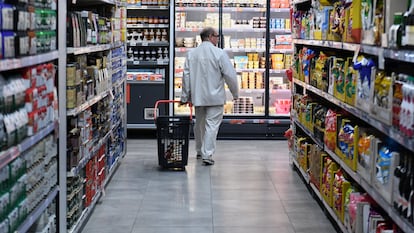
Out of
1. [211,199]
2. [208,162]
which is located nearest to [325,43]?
[211,199]

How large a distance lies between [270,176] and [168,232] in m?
2.75

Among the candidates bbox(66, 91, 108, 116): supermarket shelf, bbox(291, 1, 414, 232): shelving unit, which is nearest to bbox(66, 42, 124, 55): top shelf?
bbox(66, 91, 108, 116): supermarket shelf

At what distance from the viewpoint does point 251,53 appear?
1212cm

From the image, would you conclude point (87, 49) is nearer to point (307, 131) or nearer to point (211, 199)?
point (211, 199)

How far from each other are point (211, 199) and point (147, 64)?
473cm

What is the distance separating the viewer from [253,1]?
11781mm

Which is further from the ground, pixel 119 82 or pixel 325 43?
pixel 325 43

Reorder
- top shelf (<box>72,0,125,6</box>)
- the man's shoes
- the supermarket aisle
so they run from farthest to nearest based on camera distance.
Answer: the man's shoes < top shelf (<box>72,0,125,6</box>) < the supermarket aisle

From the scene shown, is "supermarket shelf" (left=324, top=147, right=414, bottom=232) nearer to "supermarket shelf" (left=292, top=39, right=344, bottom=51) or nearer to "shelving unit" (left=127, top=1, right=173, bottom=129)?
"supermarket shelf" (left=292, top=39, right=344, bottom=51)

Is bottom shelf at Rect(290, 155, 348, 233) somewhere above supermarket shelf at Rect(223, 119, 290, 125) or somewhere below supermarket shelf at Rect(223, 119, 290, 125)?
below

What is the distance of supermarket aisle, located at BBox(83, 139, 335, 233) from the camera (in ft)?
21.1

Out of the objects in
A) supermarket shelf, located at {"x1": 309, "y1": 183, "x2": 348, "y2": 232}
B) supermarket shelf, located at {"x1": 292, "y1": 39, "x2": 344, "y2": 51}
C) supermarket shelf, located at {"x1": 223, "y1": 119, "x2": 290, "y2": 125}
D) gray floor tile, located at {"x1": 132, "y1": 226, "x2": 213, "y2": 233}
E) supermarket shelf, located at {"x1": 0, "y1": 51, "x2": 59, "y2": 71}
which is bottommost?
gray floor tile, located at {"x1": 132, "y1": 226, "x2": 213, "y2": 233}

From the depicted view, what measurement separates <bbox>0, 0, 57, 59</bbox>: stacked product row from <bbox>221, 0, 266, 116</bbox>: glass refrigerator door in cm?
696

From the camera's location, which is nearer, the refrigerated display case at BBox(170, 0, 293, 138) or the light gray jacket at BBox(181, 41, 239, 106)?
the light gray jacket at BBox(181, 41, 239, 106)
